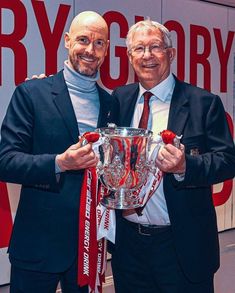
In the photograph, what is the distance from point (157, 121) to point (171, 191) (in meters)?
0.25

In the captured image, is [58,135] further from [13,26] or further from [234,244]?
[234,244]

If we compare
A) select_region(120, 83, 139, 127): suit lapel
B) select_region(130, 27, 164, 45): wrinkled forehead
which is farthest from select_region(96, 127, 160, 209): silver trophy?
select_region(130, 27, 164, 45): wrinkled forehead

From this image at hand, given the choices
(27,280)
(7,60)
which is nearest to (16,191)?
(7,60)

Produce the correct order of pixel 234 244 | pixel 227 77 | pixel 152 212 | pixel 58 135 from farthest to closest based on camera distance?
1. pixel 227 77
2. pixel 234 244
3. pixel 152 212
4. pixel 58 135

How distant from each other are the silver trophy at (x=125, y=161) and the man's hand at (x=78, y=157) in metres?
0.06

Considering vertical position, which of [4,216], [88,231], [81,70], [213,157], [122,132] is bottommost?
[4,216]

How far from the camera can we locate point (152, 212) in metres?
1.76

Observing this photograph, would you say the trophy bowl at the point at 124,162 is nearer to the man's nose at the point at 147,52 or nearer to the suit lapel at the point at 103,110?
the suit lapel at the point at 103,110

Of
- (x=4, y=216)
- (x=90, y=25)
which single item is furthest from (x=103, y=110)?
(x=4, y=216)

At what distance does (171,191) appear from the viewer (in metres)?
1.71

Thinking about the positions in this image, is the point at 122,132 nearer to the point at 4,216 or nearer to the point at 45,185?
the point at 45,185

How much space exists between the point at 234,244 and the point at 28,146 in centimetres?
326

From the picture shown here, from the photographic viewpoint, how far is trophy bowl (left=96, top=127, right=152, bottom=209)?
1.52m

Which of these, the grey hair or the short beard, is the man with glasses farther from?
the short beard
